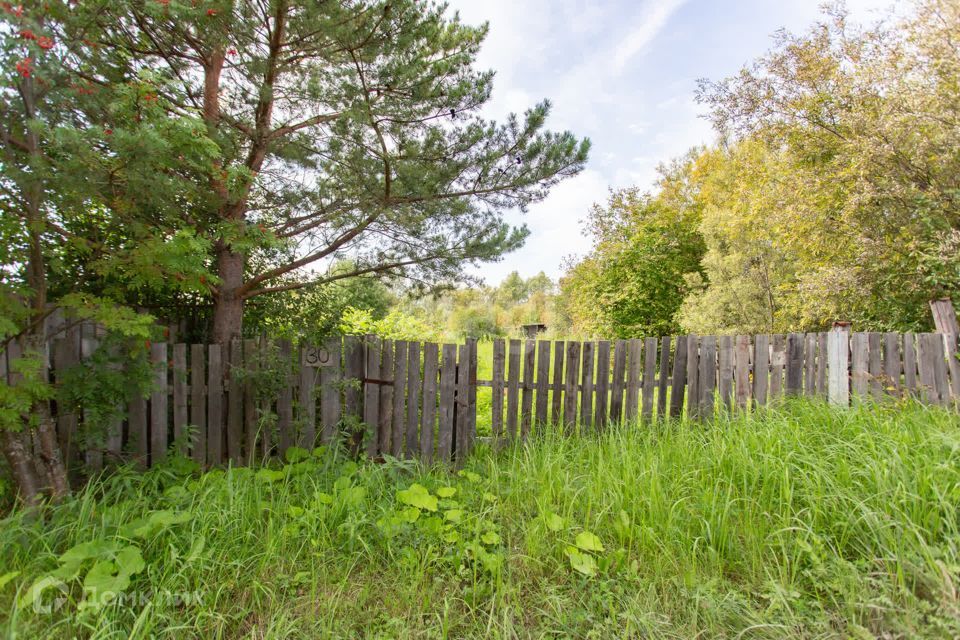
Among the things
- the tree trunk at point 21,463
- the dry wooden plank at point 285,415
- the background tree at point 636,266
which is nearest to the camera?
the tree trunk at point 21,463

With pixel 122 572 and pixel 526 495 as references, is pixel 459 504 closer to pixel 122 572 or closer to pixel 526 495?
pixel 526 495

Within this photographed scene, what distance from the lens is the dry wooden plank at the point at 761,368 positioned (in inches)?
161

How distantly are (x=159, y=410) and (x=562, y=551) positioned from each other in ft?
10.8

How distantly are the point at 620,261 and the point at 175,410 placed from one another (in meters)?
12.1

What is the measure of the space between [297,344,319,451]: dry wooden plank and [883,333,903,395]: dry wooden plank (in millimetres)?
5738

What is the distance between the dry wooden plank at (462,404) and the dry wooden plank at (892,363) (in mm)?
4339

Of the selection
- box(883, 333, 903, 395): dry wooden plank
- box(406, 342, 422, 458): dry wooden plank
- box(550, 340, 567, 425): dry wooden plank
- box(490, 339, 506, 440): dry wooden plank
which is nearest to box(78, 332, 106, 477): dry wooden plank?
box(406, 342, 422, 458): dry wooden plank

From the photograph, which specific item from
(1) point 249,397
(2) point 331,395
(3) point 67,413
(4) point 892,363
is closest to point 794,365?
(4) point 892,363

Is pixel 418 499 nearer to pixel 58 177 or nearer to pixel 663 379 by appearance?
pixel 58 177

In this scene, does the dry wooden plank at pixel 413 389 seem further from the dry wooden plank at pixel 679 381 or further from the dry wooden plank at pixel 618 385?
the dry wooden plank at pixel 679 381

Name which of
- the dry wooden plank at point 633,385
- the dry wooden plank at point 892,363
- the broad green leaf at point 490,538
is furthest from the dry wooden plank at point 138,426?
the dry wooden plank at point 892,363

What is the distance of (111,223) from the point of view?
2.89 m

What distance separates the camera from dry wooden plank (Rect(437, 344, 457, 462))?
3721 mm

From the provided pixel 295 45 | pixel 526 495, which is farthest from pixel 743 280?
pixel 295 45
